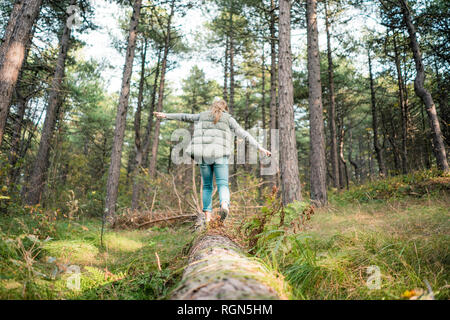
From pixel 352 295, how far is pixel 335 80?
741 inches

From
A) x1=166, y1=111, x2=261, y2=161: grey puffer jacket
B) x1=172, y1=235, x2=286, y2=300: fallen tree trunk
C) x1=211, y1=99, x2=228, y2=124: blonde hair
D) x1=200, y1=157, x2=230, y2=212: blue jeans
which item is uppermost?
x1=211, y1=99, x2=228, y2=124: blonde hair

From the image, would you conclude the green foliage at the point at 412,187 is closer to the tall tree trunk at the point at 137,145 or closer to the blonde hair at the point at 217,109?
the blonde hair at the point at 217,109

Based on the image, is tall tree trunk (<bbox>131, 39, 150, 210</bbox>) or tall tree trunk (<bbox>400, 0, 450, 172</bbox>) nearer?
tall tree trunk (<bbox>400, 0, 450, 172</bbox>)

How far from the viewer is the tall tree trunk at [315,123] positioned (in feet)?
27.3

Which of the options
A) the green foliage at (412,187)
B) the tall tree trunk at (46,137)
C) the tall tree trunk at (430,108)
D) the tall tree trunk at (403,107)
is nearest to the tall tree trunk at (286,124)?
the green foliage at (412,187)

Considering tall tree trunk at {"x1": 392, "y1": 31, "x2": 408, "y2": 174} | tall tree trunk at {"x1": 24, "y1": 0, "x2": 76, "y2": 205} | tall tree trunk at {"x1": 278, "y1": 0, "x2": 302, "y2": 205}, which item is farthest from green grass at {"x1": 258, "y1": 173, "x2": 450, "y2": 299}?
tall tree trunk at {"x1": 392, "y1": 31, "x2": 408, "y2": 174}

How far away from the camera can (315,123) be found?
8609 millimetres

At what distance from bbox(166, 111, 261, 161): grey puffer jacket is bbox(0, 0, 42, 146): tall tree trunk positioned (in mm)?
2778

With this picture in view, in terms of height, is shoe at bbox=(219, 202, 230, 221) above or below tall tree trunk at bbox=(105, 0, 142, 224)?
below

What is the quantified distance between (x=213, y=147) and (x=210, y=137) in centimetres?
18

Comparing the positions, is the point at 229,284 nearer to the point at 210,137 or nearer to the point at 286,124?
the point at 210,137

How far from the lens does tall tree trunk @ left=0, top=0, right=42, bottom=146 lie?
4.11 m

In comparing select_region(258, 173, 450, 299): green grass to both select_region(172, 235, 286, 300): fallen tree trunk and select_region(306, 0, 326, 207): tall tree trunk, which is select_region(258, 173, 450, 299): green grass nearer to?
select_region(172, 235, 286, 300): fallen tree trunk

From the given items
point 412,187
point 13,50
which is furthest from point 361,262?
point 412,187
